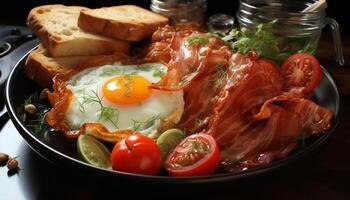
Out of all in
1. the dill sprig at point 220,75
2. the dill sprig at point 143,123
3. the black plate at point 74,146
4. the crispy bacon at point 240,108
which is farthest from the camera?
the dill sprig at point 220,75

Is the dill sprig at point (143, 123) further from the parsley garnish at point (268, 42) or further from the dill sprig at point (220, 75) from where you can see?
the parsley garnish at point (268, 42)

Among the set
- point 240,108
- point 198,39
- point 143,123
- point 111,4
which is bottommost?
point 111,4

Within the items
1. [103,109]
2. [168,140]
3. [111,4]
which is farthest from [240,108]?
[111,4]

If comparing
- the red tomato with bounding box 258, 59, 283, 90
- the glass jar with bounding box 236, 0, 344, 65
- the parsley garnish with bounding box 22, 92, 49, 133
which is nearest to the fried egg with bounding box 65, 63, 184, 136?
the parsley garnish with bounding box 22, 92, 49, 133

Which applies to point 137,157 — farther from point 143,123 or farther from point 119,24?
point 119,24

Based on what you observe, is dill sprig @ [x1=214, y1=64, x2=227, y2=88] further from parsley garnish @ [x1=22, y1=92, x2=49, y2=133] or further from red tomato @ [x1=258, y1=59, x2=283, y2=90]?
parsley garnish @ [x1=22, y1=92, x2=49, y2=133]

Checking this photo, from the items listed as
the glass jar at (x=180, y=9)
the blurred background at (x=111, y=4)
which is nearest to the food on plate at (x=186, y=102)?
the glass jar at (x=180, y=9)

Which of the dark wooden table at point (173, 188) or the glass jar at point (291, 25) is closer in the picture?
the dark wooden table at point (173, 188)
